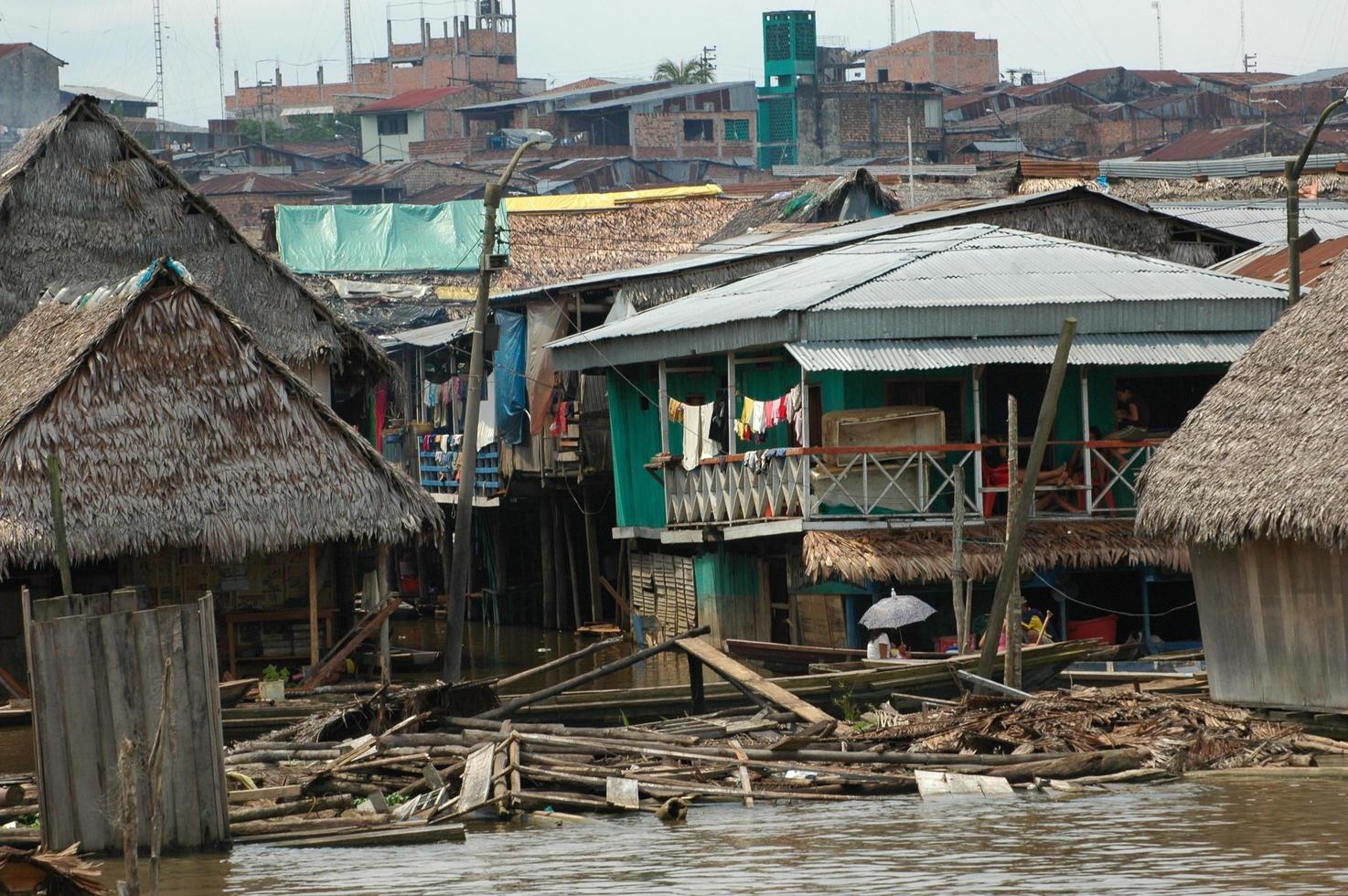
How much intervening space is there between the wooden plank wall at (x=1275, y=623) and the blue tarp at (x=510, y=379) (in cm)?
1456

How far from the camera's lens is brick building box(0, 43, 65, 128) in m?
78.4

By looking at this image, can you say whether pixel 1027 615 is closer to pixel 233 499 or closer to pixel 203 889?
pixel 233 499

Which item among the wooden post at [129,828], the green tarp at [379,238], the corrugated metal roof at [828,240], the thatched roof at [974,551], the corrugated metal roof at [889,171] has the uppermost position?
the corrugated metal roof at [889,171]

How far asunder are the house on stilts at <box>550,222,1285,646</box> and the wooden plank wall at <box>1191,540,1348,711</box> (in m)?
4.12

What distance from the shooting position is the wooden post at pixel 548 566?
106 feet

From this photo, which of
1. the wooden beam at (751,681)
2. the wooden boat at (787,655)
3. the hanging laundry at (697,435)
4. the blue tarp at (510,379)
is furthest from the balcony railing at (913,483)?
the blue tarp at (510,379)

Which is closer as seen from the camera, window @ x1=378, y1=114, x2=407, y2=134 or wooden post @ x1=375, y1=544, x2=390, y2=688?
wooden post @ x1=375, y1=544, x2=390, y2=688

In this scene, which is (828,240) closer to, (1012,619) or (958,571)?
(958,571)

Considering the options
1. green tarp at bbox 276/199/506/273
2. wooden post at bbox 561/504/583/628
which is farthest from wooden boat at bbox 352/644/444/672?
green tarp at bbox 276/199/506/273

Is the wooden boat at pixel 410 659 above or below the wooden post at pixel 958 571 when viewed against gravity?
below

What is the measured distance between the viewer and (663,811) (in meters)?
13.9

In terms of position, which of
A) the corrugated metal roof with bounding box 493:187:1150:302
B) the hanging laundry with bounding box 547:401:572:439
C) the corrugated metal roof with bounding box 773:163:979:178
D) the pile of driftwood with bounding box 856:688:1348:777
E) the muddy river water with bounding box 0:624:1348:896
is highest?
the corrugated metal roof with bounding box 773:163:979:178

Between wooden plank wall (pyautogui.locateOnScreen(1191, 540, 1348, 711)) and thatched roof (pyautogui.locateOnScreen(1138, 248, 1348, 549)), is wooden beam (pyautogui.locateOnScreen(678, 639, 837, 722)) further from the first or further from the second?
wooden plank wall (pyautogui.locateOnScreen(1191, 540, 1348, 711))

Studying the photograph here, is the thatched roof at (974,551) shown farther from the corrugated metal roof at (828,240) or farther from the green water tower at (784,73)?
the green water tower at (784,73)
